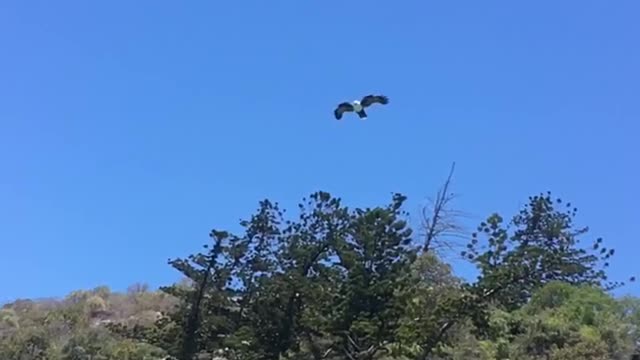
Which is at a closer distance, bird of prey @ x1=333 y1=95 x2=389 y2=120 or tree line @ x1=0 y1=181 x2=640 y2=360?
bird of prey @ x1=333 y1=95 x2=389 y2=120

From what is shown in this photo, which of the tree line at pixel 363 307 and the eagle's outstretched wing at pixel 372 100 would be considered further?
the tree line at pixel 363 307

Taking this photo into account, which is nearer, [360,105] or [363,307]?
[360,105]

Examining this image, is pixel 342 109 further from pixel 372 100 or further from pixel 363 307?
pixel 363 307

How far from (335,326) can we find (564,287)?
29.5 ft

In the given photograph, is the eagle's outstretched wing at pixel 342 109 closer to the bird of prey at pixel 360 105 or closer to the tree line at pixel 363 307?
the bird of prey at pixel 360 105

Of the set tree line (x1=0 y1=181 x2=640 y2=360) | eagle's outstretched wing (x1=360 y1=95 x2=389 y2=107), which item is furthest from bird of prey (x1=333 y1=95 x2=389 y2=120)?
tree line (x1=0 y1=181 x2=640 y2=360)

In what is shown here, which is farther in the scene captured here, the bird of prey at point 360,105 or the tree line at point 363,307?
the tree line at point 363,307

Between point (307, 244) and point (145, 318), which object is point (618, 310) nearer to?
point (307, 244)

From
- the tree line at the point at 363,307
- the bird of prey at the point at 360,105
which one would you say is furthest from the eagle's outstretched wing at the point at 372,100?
the tree line at the point at 363,307

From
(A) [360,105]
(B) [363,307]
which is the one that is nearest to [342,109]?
(A) [360,105]

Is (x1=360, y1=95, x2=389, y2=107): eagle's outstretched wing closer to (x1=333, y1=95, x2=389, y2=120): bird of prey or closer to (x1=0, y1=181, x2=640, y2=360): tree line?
(x1=333, y1=95, x2=389, y2=120): bird of prey

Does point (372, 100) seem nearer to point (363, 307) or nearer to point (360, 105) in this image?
point (360, 105)

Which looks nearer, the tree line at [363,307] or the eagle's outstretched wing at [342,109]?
the eagle's outstretched wing at [342,109]

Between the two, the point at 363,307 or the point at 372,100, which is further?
the point at 363,307
